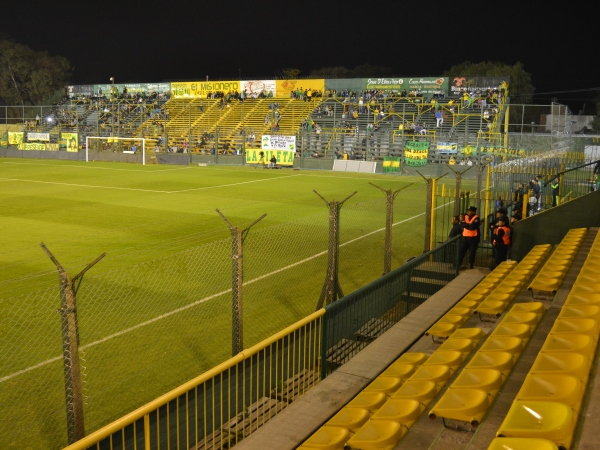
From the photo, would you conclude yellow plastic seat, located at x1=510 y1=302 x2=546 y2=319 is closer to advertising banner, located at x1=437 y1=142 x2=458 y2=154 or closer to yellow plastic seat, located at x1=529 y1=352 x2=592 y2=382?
yellow plastic seat, located at x1=529 y1=352 x2=592 y2=382

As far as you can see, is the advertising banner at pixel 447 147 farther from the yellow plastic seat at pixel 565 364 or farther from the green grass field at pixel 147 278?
the yellow plastic seat at pixel 565 364

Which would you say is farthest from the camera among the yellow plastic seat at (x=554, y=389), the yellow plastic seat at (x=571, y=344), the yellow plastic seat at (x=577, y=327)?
the yellow plastic seat at (x=577, y=327)

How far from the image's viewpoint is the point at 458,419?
5.58 metres

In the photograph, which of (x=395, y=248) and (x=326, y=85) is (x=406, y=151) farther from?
(x=395, y=248)

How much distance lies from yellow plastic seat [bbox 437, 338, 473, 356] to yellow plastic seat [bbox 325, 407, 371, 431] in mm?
1870

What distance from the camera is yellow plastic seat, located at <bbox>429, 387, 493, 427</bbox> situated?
5531 millimetres

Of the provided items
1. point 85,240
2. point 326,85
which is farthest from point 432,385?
point 326,85

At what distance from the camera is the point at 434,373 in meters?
6.68

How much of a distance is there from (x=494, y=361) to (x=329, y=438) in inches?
84.4

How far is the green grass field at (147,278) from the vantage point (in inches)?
331

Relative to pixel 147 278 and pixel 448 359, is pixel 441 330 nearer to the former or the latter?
pixel 448 359

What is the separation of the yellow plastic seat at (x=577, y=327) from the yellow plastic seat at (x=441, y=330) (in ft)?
4.88

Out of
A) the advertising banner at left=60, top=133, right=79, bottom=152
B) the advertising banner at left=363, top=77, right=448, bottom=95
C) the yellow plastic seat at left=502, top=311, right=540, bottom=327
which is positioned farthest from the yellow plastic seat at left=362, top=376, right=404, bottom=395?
the advertising banner at left=60, top=133, right=79, bottom=152

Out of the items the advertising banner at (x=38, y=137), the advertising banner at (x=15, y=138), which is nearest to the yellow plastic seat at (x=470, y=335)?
the advertising banner at (x=38, y=137)
